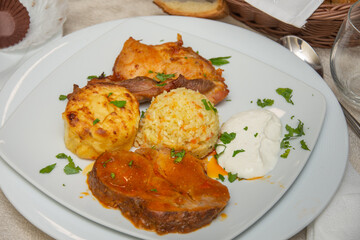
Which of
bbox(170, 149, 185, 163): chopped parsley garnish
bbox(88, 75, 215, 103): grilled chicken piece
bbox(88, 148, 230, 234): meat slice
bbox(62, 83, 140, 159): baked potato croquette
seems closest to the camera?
bbox(88, 148, 230, 234): meat slice

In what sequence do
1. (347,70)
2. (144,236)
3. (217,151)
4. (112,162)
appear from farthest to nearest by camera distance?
1. (347,70)
2. (217,151)
3. (112,162)
4. (144,236)

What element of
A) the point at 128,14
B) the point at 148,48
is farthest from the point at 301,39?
the point at 128,14

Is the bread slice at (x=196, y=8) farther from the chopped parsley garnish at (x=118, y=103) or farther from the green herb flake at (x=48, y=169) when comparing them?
the green herb flake at (x=48, y=169)

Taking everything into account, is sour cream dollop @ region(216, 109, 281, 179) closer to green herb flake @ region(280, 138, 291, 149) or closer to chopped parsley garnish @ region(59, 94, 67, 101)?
green herb flake @ region(280, 138, 291, 149)

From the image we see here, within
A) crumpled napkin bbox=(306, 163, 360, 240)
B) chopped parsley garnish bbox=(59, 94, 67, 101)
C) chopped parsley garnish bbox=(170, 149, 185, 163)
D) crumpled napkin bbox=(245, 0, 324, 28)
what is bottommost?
crumpled napkin bbox=(306, 163, 360, 240)

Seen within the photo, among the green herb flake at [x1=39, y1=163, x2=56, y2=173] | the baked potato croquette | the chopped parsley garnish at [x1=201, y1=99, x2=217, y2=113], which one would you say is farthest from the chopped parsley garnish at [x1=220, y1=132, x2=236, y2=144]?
the green herb flake at [x1=39, y1=163, x2=56, y2=173]

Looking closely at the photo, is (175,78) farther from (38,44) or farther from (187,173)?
(38,44)
